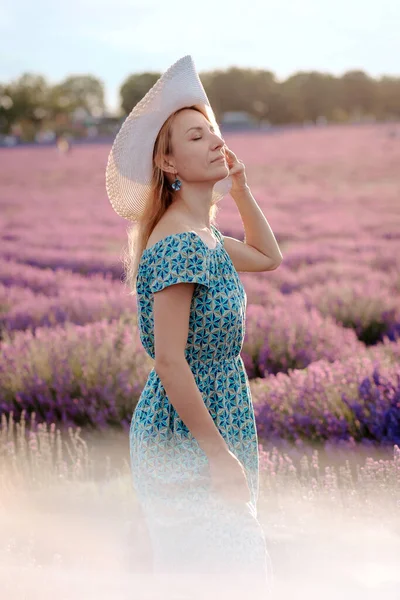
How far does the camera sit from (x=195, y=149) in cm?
202

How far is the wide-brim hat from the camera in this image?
2.04 meters

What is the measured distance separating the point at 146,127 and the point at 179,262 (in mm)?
374

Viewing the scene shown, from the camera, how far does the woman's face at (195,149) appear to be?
202 centimetres

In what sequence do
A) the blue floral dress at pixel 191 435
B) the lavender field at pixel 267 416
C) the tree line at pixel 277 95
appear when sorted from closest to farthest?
the blue floral dress at pixel 191 435 < the lavender field at pixel 267 416 < the tree line at pixel 277 95

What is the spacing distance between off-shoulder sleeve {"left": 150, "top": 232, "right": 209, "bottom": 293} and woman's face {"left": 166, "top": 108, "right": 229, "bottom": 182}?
17 centimetres

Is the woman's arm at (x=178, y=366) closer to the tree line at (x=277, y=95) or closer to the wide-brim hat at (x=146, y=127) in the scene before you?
the wide-brim hat at (x=146, y=127)

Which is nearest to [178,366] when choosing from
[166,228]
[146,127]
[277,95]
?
[166,228]

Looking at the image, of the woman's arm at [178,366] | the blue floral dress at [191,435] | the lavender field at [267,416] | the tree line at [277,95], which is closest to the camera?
the woman's arm at [178,366]

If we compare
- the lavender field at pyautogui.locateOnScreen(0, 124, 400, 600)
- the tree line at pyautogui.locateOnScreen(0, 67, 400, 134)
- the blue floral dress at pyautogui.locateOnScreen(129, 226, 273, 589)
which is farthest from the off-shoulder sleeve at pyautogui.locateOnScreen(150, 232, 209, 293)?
the tree line at pyautogui.locateOnScreen(0, 67, 400, 134)

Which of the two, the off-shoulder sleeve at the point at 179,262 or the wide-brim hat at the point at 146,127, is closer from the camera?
the off-shoulder sleeve at the point at 179,262

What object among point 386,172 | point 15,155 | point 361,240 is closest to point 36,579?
point 361,240

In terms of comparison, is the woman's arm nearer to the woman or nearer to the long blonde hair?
the woman

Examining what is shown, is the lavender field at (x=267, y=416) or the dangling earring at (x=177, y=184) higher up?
the dangling earring at (x=177, y=184)

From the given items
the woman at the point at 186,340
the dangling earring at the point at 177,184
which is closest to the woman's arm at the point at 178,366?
the woman at the point at 186,340
